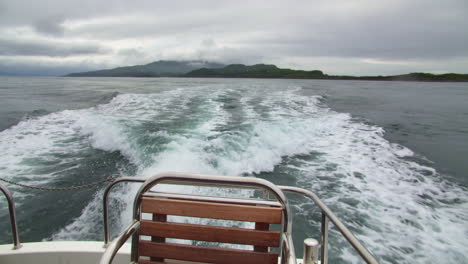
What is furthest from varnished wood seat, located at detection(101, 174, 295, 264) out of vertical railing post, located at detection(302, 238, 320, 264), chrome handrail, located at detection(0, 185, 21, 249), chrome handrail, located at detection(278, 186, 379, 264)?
chrome handrail, located at detection(0, 185, 21, 249)

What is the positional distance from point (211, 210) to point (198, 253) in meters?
0.32

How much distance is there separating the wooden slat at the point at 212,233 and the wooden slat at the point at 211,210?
0.08 metres

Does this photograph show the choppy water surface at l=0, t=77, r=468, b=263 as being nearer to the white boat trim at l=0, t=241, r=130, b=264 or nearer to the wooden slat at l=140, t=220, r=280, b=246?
the white boat trim at l=0, t=241, r=130, b=264

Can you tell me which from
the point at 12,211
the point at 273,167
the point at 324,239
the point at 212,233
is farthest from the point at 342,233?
the point at 273,167

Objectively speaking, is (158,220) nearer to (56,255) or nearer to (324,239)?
(324,239)

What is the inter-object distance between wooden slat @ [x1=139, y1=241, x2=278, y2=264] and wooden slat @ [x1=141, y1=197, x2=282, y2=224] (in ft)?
0.75

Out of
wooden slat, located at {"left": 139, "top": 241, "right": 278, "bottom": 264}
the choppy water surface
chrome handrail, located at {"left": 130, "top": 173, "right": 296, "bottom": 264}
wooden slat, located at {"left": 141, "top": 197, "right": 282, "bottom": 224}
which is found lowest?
the choppy water surface

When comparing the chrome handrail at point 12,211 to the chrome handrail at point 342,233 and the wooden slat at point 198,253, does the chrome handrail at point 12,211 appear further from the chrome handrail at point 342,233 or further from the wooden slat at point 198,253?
the chrome handrail at point 342,233

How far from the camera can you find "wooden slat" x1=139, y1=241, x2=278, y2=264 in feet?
5.77

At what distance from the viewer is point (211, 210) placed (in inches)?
70.5

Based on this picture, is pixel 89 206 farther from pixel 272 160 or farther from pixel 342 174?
pixel 342 174

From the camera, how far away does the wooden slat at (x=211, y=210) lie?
5.68 feet

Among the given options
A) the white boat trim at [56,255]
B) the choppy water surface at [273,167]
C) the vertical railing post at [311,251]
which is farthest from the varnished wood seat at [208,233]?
the choppy water surface at [273,167]

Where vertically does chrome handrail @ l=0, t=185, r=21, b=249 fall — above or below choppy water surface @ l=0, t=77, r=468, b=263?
above
